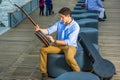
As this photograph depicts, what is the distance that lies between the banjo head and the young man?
0.49m

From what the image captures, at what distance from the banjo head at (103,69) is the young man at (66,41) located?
49 centimetres

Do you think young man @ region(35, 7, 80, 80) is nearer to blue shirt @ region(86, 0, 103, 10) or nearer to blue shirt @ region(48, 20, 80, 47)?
blue shirt @ region(48, 20, 80, 47)

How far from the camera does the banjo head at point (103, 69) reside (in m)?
9.31

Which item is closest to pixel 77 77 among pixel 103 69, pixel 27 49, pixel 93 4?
pixel 103 69

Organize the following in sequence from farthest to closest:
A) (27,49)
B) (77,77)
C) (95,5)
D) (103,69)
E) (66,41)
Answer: (95,5) < (27,49) < (66,41) < (103,69) < (77,77)

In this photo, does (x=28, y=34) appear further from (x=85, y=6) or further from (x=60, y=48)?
(x=60, y=48)

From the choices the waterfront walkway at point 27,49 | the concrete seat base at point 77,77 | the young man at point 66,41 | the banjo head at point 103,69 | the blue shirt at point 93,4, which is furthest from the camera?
the blue shirt at point 93,4

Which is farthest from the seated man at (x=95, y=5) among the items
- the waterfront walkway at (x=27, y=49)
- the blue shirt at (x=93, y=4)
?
the waterfront walkway at (x=27, y=49)

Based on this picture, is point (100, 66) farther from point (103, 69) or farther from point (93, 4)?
point (93, 4)

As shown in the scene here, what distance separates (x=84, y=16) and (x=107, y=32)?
3.26 m

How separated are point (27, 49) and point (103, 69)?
19.6 feet

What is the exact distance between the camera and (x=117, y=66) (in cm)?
1162

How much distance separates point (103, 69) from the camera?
9.45 m

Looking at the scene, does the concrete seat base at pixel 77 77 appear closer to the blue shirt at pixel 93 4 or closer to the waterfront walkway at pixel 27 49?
the waterfront walkway at pixel 27 49
